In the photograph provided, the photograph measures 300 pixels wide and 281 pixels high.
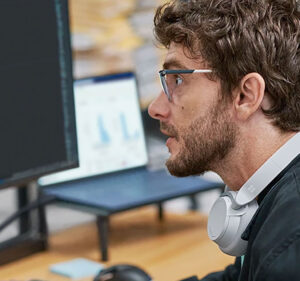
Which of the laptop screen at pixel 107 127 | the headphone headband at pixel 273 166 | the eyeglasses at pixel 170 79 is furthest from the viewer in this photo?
the laptop screen at pixel 107 127

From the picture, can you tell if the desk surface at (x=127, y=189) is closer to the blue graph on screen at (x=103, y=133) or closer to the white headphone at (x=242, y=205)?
the blue graph on screen at (x=103, y=133)

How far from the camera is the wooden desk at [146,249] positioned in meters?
1.47

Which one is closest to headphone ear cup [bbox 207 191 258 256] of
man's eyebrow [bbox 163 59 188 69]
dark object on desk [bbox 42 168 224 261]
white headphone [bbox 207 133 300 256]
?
white headphone [bbox 207 133 300 256]

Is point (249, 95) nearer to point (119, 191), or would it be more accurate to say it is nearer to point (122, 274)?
point (122, 274)

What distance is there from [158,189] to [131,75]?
367mm

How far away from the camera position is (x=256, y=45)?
3.53 feet

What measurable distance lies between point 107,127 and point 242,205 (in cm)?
78

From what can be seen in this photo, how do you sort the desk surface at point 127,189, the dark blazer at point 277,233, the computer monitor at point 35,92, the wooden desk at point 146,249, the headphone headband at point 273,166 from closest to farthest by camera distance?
1. the dark blazer at point 277,233
2. the headphone headband at point 273,166
3. the computer monitor at point 35,92
4. the wooden desk at point 146,249
5. the desk surface at point 127,189

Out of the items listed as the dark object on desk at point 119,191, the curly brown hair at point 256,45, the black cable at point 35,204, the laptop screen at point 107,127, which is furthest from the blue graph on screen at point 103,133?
the curly brown hair at point 256,45

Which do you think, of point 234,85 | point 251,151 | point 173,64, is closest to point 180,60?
point 173,64

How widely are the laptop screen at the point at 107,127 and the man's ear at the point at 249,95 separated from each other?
2.32 ft

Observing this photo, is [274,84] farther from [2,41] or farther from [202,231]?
[202,231]

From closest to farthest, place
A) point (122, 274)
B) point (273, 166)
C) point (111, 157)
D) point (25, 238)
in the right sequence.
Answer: point (273, 166), point (122, 274), point (25, 238), point (111, 157)

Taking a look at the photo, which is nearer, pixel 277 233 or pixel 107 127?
pixel 277 233
